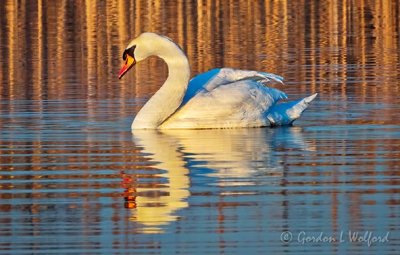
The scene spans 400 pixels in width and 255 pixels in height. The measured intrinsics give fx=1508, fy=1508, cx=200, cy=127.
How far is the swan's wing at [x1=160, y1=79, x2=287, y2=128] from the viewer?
571 inches

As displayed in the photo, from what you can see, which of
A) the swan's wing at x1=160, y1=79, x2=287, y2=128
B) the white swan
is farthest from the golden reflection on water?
the swan's wing at x1=160, y1=79, x2=287, y2=128

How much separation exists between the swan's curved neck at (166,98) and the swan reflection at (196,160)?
0.14m

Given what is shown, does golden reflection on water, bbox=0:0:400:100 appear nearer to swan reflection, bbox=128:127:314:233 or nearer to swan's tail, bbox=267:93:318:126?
swan's tail, bbox=267:93:318:126

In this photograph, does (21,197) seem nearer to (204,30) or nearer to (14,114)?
(14,114)

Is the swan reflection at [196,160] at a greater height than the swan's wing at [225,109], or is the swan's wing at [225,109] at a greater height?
the swan's wing at [225,109]

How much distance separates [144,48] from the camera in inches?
586

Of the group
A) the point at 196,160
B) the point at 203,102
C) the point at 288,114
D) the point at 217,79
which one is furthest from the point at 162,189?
the point at 217,79

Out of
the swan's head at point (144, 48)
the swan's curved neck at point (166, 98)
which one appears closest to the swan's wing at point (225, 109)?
the swan's curved neck at point (166, 98)

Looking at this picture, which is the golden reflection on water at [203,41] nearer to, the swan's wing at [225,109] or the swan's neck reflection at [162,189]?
the swan's wing at [225,109]

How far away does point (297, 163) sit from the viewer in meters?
12.0

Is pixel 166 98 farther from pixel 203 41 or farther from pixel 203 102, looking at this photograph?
pixel 203 41

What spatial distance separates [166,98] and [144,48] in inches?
24.4

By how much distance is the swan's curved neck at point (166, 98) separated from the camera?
14.6 meters

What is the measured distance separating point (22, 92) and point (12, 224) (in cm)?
855
